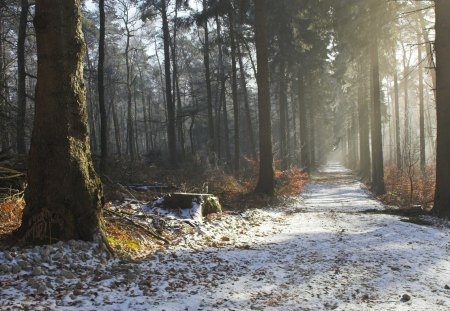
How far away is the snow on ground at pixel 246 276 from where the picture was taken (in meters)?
4.38

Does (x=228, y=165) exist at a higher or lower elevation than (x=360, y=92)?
lower

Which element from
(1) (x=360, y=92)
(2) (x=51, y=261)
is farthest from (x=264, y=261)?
(1) (x=360, y=92)

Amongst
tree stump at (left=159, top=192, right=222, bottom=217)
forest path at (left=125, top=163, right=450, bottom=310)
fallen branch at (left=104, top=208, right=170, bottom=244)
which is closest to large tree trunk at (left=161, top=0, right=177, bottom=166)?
tree stump at (left=159, top=192, right=222, bottom=217)

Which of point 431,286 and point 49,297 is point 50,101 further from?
point 431,286

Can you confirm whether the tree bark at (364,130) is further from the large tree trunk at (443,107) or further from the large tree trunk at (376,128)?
the large tree trunk at (443,107)

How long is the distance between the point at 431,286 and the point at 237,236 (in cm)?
428

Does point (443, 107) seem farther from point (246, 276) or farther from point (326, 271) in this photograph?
point (246, 276)

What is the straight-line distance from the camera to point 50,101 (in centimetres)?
577

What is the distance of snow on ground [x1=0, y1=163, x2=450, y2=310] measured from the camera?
14.4 feet

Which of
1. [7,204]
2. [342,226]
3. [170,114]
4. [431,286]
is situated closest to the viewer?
[431,286]

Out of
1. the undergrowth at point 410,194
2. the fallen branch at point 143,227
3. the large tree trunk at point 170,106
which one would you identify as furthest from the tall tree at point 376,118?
the fallen branch at point 143,227

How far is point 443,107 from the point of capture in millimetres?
9961

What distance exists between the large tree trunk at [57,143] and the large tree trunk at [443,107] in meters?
8.58

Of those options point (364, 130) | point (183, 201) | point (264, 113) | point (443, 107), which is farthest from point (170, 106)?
point (443, 107)
